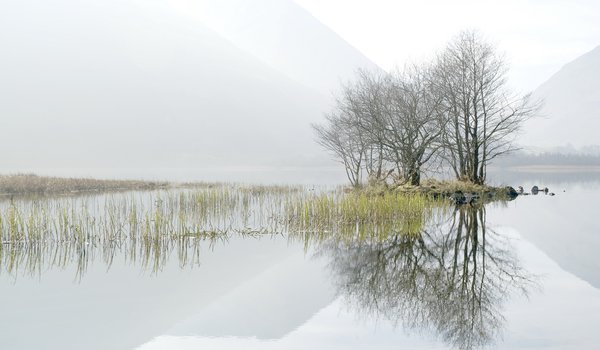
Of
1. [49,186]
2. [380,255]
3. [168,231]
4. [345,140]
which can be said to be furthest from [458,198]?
[49,186]

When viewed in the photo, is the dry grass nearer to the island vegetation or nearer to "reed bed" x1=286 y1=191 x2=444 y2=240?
the island vegetation

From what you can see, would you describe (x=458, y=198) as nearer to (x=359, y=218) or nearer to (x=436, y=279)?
(x=359, y=218)

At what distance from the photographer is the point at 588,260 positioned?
1841 centimetres

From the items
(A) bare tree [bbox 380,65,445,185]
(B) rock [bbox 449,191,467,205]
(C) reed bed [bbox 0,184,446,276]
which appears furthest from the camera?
(B) rock [bbox 449,191,467,205]

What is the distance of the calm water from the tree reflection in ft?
0.11

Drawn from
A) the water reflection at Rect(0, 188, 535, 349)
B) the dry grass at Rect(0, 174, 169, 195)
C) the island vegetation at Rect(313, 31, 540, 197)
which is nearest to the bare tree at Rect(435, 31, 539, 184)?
the island vegetation at Rect(313, 31, 540, 197)

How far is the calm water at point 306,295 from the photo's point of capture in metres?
10.6

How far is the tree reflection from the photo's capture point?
1104 centimetres

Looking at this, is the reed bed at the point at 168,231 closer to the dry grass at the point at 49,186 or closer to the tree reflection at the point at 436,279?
the tree reflection at the point at 436,279

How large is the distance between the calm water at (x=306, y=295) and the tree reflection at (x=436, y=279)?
0.03 metres

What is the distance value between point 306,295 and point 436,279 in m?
2.95

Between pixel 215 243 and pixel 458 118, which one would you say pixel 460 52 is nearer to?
pixel 458 118

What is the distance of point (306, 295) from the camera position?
46.4 feet

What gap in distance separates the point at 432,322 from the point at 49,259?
36.8ft
